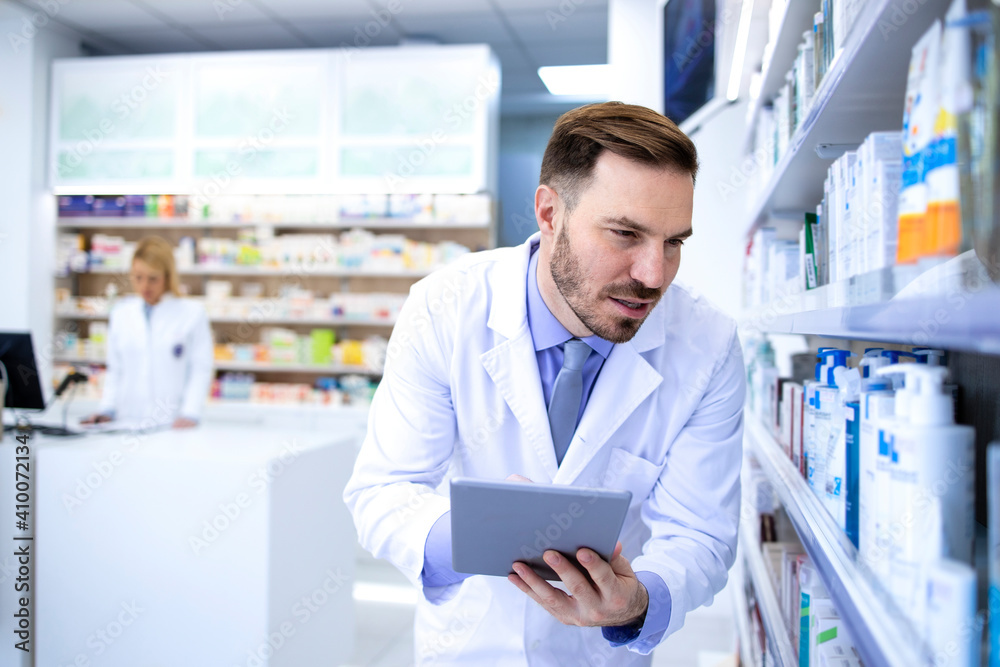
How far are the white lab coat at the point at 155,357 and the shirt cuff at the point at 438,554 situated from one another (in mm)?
3021

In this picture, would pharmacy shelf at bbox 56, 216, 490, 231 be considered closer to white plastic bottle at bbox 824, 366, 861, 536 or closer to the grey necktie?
the grey necktie

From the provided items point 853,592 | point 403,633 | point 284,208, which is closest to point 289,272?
point 284,208

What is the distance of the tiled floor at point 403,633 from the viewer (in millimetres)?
3199

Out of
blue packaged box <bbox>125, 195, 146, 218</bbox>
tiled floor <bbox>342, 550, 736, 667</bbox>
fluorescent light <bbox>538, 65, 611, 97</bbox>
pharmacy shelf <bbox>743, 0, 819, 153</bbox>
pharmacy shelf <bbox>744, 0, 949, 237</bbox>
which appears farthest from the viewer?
fluorescent light <bbox>538, 65, 611, 97</bbox>

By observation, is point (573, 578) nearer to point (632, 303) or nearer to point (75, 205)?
point (632, 303)

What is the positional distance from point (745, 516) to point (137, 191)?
479 centimetres

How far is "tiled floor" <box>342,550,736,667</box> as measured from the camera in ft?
10.5

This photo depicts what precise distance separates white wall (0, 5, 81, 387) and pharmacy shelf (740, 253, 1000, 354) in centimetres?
574

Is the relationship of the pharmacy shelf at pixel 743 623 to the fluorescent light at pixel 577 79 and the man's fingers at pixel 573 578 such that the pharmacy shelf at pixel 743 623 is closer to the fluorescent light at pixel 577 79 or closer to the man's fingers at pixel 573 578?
the man's fingers at pixel 573 578

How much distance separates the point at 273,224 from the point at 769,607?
445cm

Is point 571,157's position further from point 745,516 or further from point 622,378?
point 745,516

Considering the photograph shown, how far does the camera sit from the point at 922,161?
76 centimetres

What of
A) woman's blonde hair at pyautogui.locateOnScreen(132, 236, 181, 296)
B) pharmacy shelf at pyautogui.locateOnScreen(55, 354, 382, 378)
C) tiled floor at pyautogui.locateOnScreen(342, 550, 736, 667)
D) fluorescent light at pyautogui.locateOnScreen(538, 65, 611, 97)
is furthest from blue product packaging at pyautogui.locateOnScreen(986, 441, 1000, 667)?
fluorescent light at pyautogui.locateOnScreen(538, 65, 611, 97)

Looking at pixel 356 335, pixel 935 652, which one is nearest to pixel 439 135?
pixel 356 335
